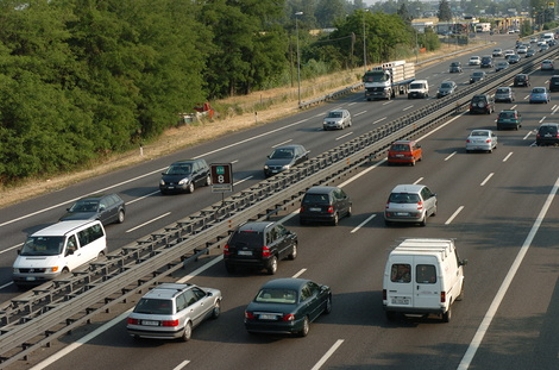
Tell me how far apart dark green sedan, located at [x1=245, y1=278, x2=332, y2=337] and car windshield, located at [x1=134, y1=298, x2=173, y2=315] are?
1958 millimetres

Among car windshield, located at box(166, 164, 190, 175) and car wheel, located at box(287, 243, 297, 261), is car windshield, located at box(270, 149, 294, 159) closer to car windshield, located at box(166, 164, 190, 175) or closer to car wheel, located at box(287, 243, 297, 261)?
car windshield, located at box(166, 164, 190, 175)

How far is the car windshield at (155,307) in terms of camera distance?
22641mm

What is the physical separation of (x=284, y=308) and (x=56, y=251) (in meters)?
9.96

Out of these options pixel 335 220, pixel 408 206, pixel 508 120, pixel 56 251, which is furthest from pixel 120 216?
pixel 508 120

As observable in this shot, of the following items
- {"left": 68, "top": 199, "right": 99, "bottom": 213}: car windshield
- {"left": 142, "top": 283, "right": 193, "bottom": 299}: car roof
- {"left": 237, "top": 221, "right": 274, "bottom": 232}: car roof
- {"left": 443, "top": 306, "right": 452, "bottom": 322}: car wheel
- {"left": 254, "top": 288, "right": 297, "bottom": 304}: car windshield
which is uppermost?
{"left": 142, "top": 283, "right": 193, "bottom": 299}: car roof

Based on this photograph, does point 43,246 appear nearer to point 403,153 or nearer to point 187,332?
point 187,332

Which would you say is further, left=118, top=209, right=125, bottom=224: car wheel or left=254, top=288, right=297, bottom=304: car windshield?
left=118, top=209, right=125, bottom=224: car wheel

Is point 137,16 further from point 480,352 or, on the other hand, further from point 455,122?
point 480,352

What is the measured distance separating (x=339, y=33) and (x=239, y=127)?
79413 mm

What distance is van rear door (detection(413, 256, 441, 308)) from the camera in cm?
2348

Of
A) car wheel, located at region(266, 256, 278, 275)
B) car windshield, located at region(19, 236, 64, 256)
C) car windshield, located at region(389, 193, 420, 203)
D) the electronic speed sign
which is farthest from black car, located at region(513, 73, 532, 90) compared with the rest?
Result: car windshield, located at region(19, 236, 64, 256)

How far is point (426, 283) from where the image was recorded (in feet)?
77.3

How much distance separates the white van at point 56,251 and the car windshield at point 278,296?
8.61 m

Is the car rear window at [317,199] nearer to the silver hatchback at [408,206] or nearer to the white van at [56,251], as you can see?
the silver hatchback at [408,206]
